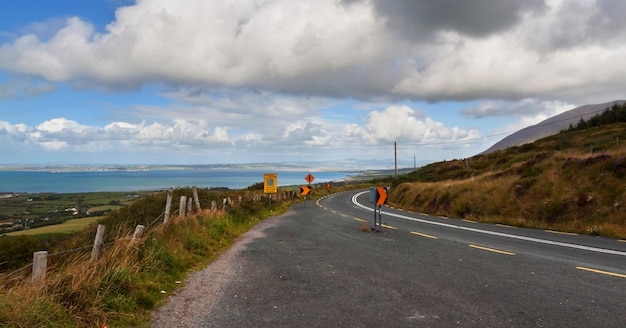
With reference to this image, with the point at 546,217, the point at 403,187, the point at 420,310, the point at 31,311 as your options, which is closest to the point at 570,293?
the point at 420,310

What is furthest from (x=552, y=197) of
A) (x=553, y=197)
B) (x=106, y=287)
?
(x=106, y=287)

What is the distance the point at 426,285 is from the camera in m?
6.66

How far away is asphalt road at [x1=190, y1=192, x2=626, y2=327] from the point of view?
5055 mm

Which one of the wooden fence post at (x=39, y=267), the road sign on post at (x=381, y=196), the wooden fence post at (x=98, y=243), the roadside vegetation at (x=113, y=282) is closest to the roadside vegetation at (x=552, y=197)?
the road sign on post at (x=381, y=196)

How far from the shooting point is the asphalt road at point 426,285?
5.05m

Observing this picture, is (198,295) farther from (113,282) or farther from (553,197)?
(553,197)

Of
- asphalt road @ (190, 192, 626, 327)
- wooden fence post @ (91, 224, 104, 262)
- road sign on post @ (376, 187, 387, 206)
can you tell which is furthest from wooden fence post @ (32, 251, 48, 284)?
road sign on post @ (376, 187, 387, 206)

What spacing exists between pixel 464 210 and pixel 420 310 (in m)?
17.6

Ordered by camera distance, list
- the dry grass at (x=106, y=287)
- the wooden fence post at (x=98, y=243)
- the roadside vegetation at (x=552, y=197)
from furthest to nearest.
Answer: the roadside vegetation at (x=552, y=197), the wooden fence post at (x=98, y=243), the dry grass at (x=106, y=287)

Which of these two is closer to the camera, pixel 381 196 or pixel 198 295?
pixel 198 295

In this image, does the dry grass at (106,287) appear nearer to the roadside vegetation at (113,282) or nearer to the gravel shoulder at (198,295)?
the roadside vegetation at (113,282)

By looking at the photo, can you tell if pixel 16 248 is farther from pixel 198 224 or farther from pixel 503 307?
pixel 503 307

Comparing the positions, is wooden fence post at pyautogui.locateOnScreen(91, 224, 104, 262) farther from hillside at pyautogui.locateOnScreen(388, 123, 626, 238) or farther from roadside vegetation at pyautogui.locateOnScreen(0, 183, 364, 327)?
hillside at pyautogui.locateOnScreen(388, 123, 626, 238)

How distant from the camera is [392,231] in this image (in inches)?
565
